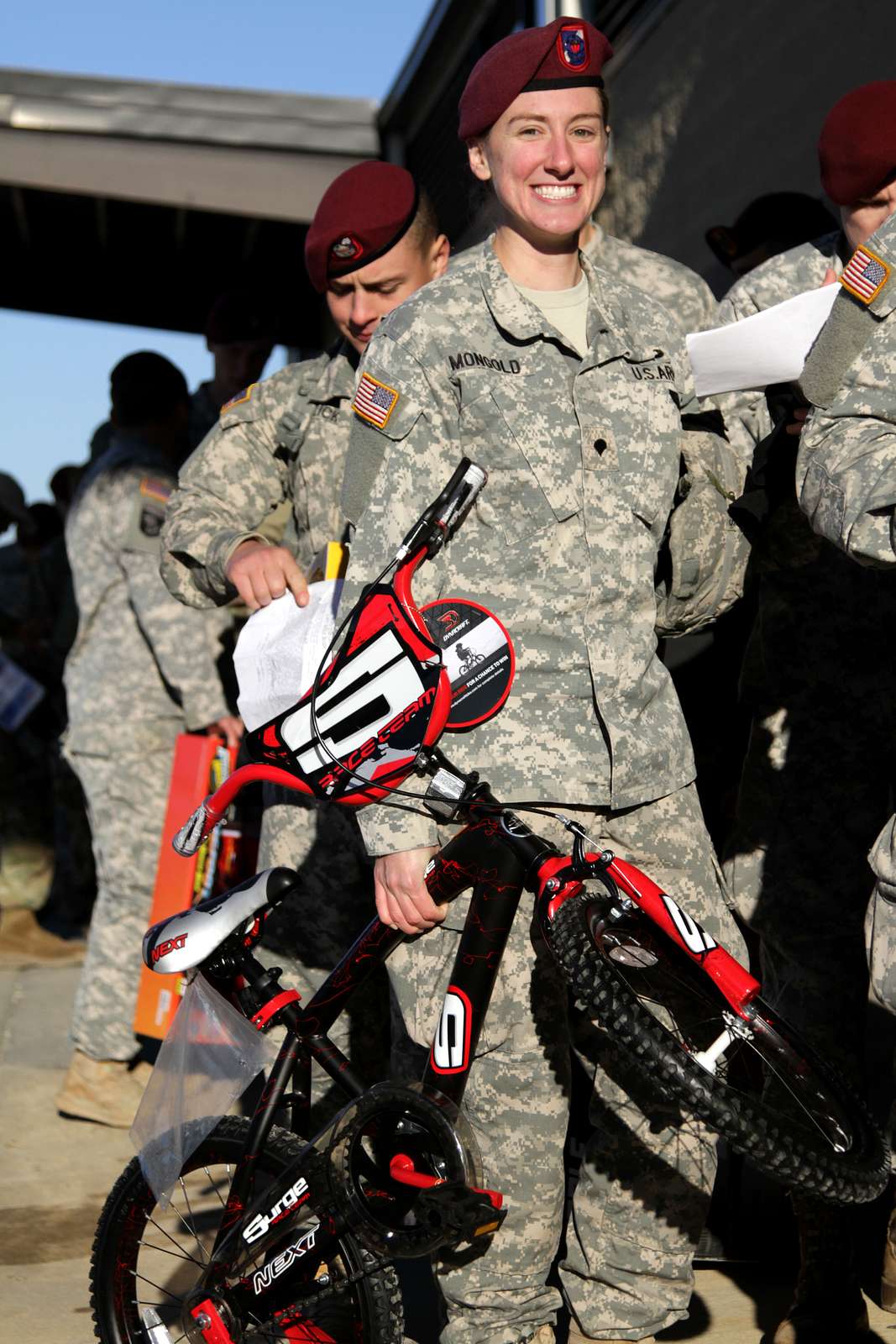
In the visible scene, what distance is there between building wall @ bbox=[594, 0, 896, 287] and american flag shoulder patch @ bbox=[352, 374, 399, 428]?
6.63 feet

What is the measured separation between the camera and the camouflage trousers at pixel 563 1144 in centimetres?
245

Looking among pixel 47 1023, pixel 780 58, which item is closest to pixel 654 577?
pixel 780 58

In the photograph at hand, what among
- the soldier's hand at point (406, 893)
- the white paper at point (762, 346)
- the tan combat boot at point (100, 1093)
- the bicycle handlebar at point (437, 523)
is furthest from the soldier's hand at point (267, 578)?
the tan combat boot at point (100, 1093)

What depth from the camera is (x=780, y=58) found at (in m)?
4.45

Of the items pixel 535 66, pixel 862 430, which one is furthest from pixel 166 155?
pixel 862 430

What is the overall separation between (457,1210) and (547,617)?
2.98 ft

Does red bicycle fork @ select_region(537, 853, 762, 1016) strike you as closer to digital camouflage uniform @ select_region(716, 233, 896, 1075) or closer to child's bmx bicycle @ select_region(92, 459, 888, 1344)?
child's bmx bicycle @ select_region(92, 459, 888, 1344)

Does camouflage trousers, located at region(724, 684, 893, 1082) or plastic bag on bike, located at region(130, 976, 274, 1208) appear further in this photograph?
camouflage trousers, located at region(724, 684, 893, 1082)

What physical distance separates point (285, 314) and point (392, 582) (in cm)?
820

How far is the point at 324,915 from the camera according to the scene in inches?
126

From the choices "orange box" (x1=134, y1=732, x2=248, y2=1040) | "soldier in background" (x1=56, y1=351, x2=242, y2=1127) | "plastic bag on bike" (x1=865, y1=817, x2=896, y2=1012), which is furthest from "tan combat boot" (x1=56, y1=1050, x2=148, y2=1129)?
"plastic bag on bike" (x1=865, y1=817, x2=896, y2=1012)

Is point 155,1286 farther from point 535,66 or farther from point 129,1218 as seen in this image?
point 535,66

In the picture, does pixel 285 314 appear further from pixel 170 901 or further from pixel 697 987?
pixel 697 987

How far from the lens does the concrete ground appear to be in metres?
2.96
